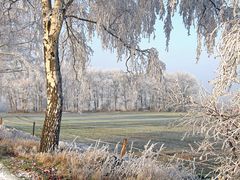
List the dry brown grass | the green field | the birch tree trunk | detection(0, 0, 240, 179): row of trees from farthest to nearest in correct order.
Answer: the green field
the birch tree trunk
the dry brown grass
detection(0, 0, 240, 179): row of trees

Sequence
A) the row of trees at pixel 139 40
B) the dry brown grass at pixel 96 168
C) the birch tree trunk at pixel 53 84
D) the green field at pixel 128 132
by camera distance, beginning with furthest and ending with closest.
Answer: the green field at pixel 128 132 < the birch tree trunk at pixel 53 84 < the dry brown grass at pixel 96 168 < the row of trees at pixel 139 40

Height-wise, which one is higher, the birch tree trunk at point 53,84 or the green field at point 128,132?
the birch tree trunk at point 53,84

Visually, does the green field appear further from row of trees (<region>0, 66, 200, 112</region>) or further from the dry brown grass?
the dry brown grass

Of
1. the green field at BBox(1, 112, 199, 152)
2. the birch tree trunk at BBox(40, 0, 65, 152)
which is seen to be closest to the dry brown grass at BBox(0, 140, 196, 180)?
the birch tree trunk at BBox(40, 0, 65, 152)

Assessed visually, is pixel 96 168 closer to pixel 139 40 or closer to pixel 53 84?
pixel 53 84

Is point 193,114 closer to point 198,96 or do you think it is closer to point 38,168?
point 198,96

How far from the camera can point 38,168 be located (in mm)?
6828

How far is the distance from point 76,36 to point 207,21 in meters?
3.82

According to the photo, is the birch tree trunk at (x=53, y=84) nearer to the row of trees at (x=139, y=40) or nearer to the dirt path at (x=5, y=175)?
the row of trees at (x=139, y=40)

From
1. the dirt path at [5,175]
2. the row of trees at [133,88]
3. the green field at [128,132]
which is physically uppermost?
the row of trees at [133,88]

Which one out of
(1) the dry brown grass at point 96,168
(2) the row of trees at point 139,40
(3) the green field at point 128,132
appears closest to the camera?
(2) the row of trees at point 139,40

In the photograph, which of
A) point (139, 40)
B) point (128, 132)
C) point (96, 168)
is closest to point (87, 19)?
point (139, 40)

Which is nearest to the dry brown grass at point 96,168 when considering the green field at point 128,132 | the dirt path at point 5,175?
the dirt path at point 5,175

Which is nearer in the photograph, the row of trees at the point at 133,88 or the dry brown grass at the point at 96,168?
the row of trees at the point at 133,88
